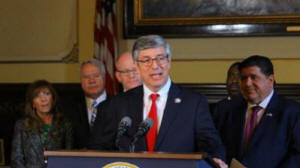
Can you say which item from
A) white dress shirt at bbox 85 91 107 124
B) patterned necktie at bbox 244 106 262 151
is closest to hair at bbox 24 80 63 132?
white dress shirt at bbox 85 91 107 124

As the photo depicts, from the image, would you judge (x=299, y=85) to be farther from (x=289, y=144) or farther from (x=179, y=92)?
(x=179, y=92)

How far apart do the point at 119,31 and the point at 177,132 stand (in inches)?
166

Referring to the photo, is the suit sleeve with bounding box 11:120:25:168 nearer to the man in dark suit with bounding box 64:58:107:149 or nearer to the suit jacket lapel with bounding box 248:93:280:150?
the man in dark suit with bounding box 64:58:107:149

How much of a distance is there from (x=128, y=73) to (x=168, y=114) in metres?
1.80

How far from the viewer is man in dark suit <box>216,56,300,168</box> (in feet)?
14.2

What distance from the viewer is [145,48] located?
363 centimetres

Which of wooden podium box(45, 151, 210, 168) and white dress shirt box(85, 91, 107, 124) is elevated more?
white dress shirt box(85, 91, 107, 124)

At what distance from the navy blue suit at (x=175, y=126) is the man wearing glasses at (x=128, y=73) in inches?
60.8

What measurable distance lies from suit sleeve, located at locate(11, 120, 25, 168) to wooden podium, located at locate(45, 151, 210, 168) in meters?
2.34

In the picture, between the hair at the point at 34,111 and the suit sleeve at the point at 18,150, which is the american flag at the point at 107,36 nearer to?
the hair at the point at 34,111

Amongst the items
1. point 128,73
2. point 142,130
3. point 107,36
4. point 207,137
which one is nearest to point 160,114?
point 207,137

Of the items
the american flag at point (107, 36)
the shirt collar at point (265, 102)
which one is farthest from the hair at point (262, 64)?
the american flag at point (107, 36)

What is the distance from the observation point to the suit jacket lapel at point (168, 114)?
3.57m

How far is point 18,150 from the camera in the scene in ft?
17.4
